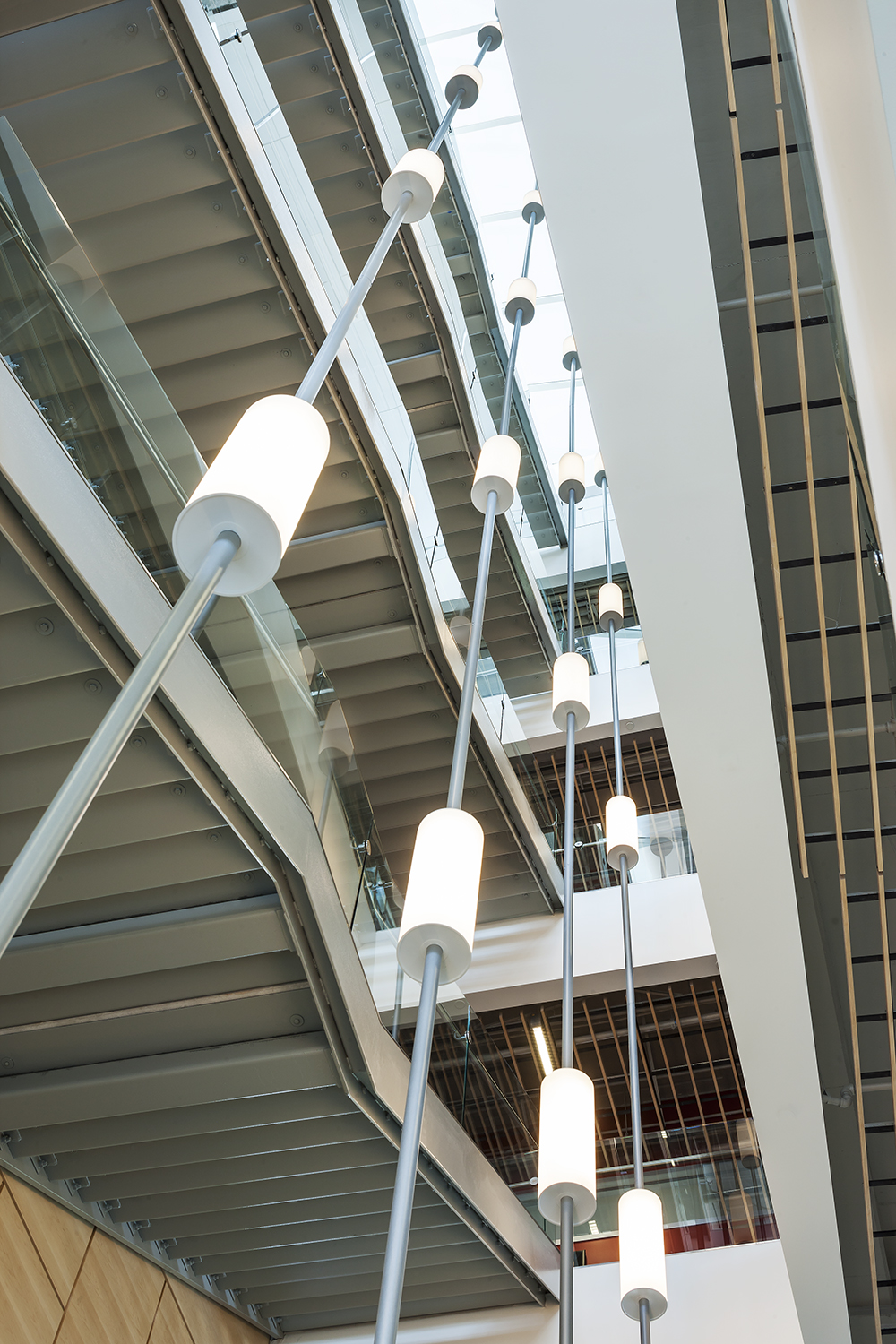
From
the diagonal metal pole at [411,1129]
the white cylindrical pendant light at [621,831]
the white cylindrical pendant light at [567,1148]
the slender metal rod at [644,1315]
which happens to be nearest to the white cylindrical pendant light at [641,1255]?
the slender metal rod at [644,1315]

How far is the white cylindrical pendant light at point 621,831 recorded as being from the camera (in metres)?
4.60

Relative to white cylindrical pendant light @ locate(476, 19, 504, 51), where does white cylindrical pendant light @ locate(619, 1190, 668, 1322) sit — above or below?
below

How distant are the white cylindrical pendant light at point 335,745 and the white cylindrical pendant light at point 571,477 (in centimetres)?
161

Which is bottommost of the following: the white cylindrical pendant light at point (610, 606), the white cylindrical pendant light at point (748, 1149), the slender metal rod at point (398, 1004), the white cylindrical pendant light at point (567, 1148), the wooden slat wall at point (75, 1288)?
the white cylindrical pendant light at point (567, 1148)

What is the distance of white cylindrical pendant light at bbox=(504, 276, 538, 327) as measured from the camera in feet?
17.4

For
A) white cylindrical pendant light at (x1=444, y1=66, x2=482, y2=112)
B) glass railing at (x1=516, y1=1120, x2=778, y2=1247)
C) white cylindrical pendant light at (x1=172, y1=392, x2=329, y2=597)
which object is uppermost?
white cylindrical pendant light at (x1=444, y1=66, x2=482, y2=112)

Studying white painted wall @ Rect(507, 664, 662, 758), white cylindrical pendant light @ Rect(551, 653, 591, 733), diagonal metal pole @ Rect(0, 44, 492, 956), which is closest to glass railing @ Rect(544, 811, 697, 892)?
white painted wall @ Rect(507, 664, 662, 758)

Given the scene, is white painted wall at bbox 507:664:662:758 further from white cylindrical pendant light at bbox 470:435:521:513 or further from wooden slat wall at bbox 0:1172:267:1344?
white cylindrical pendant light at bbox 470:435:521:513

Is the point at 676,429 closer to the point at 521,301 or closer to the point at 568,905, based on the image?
the point at 568,905

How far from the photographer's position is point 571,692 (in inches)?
156

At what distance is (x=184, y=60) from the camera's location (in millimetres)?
5230

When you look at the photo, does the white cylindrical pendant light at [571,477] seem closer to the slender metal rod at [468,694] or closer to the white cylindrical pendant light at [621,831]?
the white cylindrical pendant light at [621,831]

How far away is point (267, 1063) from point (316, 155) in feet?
22.5

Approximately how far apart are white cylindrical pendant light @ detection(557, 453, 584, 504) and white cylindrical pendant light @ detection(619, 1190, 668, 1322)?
3193 mm
